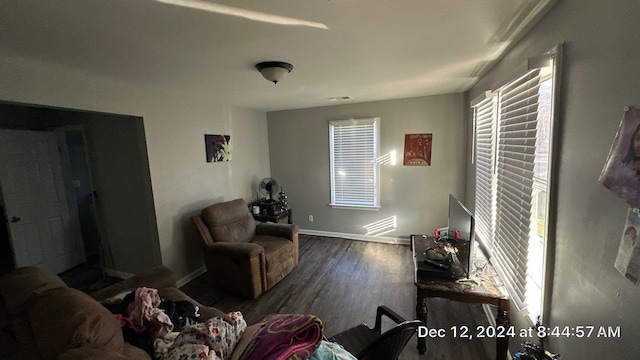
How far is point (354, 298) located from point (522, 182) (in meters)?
1.91

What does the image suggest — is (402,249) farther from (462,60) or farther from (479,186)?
(462,60)

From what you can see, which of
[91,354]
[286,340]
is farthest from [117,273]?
[286,340]

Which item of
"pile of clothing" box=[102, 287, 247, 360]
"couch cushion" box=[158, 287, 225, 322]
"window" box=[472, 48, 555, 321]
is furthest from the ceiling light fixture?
"couch cushion" box=[158, 287, 225, 322]

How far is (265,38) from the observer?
1575mm

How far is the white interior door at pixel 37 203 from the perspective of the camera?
279cm

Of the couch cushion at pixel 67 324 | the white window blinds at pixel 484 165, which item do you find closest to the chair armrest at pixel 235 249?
the couch cushion at pixel 67 324

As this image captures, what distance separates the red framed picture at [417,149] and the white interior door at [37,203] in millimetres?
4838

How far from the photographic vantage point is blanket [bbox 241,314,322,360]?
3.44 ft

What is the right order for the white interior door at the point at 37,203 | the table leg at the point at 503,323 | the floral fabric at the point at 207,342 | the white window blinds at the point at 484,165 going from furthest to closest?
the white interior door at the point at 37,203, the white window blinds at the point at 484,165, the table leg at the point at 503,323, the floral fabric at the point at 207,342

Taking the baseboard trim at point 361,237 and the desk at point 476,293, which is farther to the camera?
the baseboard trim at point 361,237

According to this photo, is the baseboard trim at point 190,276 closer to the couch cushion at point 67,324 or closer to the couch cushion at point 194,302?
the couch cushion at point 194,302

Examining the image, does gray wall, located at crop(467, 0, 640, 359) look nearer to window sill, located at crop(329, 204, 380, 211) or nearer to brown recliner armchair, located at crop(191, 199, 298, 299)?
brown recliner armchair, located at crop(191, 199, 298, 299)

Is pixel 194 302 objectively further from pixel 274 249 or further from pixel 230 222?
pixel 230 222

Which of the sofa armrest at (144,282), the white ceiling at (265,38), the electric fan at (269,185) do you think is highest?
the white ceiling at (265,38)
